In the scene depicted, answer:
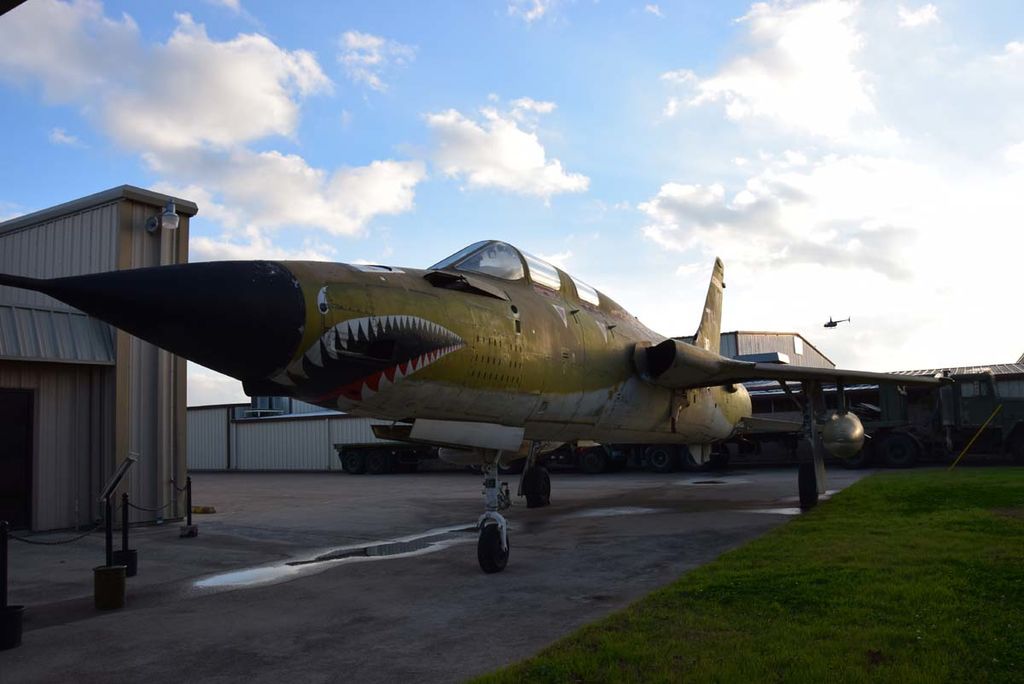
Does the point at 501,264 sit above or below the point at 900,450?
above

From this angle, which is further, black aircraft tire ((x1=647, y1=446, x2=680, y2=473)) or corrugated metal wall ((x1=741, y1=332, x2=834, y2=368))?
corrugated metal wall ((x1=741, y1=332, x2=834, y2=368))

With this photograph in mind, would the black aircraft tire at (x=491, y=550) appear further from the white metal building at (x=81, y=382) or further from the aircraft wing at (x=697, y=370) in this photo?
the white metal building at (x=81, y=382)

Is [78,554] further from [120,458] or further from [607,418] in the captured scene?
[607,418]

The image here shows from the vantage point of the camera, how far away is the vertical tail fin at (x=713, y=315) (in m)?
15.7

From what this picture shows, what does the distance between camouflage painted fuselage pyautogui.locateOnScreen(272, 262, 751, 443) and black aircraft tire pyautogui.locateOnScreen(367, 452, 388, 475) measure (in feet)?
71.2

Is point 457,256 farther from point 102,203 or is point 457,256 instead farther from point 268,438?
point 268,438

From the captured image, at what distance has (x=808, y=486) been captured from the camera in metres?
11.6

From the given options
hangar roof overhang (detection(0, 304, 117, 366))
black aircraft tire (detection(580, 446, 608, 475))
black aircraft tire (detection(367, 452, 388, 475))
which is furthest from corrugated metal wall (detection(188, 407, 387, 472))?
hangar roof overhang (detection(0, 304, 117, 366))

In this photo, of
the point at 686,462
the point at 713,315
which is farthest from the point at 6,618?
the point at 686,462

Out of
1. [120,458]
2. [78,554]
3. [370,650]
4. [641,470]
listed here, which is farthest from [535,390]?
[641,470]

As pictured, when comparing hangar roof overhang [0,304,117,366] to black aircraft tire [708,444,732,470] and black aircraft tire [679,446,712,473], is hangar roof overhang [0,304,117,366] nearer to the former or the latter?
black aircraft tire [679,446,712,473]

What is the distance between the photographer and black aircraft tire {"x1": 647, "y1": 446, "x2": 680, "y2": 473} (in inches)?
1005

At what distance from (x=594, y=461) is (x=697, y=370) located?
1719 cm

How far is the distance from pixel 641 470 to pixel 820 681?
2449cm
